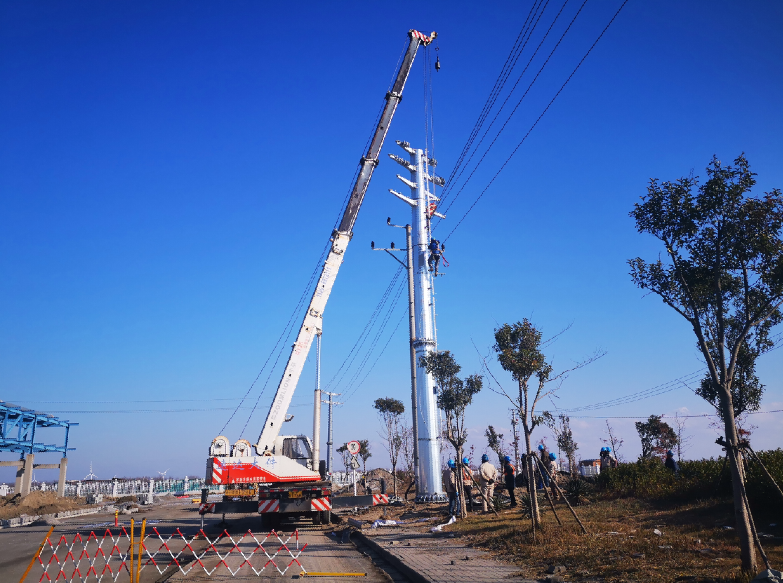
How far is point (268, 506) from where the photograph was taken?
1555 cm

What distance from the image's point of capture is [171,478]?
52.1 m

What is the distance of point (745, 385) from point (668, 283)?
33.1ft

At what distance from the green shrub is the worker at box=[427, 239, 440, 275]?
11307mm

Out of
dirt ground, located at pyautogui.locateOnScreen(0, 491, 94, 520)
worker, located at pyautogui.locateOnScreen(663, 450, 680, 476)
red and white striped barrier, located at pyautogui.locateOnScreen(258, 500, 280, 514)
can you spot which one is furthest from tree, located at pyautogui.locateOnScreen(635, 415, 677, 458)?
dirt ground, located at pyautogui.locateOnScreen(0, 491, 94, 520)

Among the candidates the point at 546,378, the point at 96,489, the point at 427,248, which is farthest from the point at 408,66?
the point at 96,489

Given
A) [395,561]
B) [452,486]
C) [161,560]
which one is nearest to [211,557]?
[161,560]

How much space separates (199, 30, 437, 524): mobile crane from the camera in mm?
15797

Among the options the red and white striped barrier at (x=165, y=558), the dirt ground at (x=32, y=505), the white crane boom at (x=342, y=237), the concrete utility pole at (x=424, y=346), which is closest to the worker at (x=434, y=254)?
the concrete utility pole at (x=424, y=346)

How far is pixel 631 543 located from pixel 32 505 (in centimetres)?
3226

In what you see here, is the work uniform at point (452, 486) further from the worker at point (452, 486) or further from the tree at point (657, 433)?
the tree at point (657, 433)

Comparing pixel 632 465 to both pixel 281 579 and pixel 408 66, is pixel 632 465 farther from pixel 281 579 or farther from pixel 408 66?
pixel 408 66

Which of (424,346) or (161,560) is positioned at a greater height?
(424,346)

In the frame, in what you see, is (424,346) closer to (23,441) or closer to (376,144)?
(376,144)

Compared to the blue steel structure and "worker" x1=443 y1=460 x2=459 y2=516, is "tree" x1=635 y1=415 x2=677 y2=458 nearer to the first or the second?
"worker" x1=443 y1=460 x2=459 y2=516
